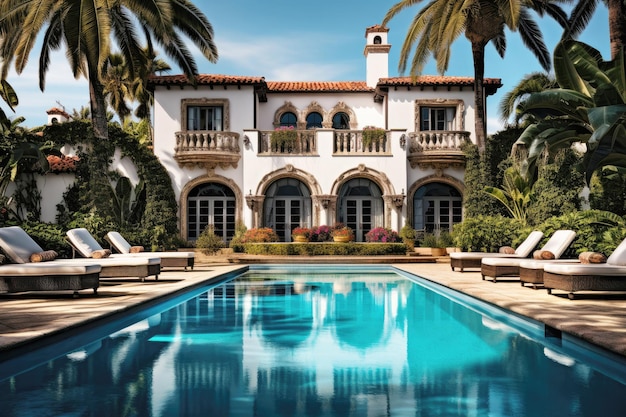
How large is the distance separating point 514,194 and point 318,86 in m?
11.0

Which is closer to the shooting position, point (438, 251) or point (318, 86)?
point (438, 251)

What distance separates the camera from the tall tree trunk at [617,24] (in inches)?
712

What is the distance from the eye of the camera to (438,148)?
90.2ft

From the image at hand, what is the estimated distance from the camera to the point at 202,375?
5664mm

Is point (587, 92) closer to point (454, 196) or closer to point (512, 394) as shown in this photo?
point (512, 394)

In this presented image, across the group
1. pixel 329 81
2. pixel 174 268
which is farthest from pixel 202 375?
pixel 329 81

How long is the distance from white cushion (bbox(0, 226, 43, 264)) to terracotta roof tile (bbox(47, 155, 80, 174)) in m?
14.3

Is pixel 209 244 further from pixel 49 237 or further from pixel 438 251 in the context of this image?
pixel 438 251

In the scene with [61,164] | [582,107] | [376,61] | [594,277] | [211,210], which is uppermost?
[376,61]

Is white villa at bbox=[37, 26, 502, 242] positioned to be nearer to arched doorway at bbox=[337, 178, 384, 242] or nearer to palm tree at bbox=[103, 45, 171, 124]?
arched doorway at bbox=[337, 178, 384, 242]

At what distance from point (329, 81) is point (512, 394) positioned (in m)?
27.4

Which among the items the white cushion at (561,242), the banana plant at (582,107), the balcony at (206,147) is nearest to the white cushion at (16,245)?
the banana plant at (582,107)

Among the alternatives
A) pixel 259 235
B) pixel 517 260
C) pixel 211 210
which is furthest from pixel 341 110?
pixel 517 260

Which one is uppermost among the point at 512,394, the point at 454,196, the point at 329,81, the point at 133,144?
the point at 329,81
